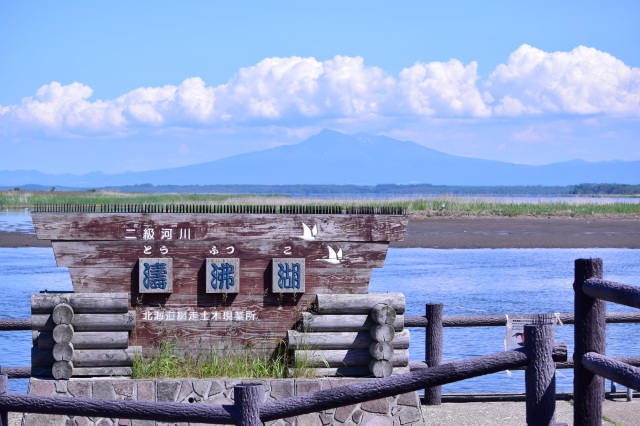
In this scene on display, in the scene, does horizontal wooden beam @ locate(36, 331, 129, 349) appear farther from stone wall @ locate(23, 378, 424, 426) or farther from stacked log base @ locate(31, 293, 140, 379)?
stone wall @ locate(23, 378, 424, 426)

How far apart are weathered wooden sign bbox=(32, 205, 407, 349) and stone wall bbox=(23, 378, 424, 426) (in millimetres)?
511

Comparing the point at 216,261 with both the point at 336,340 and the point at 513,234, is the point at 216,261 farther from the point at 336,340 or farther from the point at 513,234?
the point at 513,234

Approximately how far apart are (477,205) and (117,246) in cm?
5429

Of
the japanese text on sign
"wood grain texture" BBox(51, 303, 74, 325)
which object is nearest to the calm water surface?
the japanese text on sign

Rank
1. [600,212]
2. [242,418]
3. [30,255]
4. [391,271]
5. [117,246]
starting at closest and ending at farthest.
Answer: [242,418] → [117,246] → [391,271] → [30,255] → [600,212]

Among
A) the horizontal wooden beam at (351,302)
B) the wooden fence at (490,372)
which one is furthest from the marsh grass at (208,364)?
the wooden fence at (490,372)

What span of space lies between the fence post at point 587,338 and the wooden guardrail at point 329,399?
33 centimetres

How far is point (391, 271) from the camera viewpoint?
33.1m

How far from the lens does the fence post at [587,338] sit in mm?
6426

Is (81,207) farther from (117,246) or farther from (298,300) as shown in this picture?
(298,300)

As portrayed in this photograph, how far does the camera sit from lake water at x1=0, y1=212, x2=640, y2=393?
1719cm

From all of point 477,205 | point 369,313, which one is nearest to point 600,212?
point 477,205

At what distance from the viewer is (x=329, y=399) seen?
19.5 feet

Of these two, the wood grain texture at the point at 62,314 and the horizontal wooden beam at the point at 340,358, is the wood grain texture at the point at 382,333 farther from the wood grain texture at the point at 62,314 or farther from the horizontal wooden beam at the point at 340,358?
the wood grain texture at the point at 62,314
